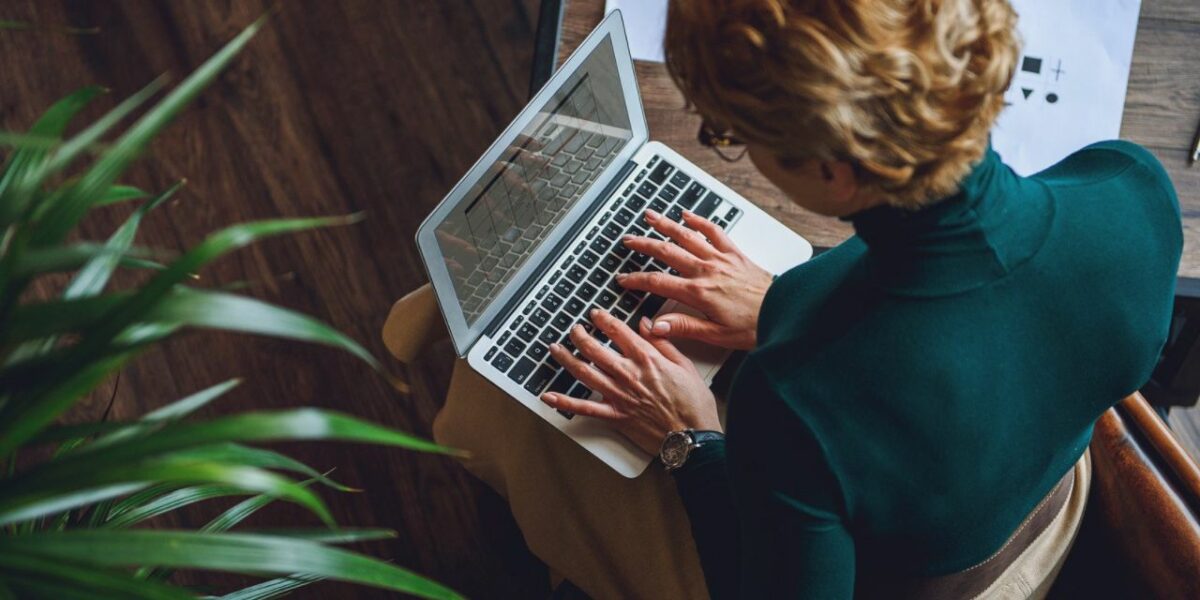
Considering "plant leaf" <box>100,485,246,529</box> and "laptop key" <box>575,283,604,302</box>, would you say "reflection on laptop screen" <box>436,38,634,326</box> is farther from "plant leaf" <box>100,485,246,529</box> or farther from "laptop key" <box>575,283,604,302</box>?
"plant leaf" <box>100,485,246,529</box>

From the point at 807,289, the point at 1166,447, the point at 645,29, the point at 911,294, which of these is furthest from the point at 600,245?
the point at 1166,447

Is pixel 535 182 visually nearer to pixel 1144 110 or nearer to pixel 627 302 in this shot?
pixel 627 302

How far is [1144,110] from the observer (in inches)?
48.4

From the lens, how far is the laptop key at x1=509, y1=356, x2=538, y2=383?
1.20 meters

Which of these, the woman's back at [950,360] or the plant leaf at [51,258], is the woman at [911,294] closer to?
the woman's back at [950,360]

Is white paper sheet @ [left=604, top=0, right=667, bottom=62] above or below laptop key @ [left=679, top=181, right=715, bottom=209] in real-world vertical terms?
above

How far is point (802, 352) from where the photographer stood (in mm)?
836

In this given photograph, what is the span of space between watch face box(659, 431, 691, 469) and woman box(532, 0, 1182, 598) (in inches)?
6.7

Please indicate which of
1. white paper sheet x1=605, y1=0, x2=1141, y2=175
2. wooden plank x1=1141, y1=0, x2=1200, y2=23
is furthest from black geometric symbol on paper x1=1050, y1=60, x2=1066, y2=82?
wooden plank x1=1141, y1=0, x2=1200, y2=23

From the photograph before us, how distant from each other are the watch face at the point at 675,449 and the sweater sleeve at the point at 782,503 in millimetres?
157

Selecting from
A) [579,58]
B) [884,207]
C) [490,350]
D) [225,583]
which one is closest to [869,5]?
[884,207]

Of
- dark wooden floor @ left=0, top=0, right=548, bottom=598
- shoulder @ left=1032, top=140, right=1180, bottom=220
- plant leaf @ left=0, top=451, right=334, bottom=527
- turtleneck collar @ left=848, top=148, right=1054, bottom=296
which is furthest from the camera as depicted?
dark wooden floor @ left=0, top=0, right=548, bottom=598

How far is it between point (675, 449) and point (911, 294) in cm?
38

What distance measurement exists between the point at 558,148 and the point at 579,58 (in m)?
0.11
